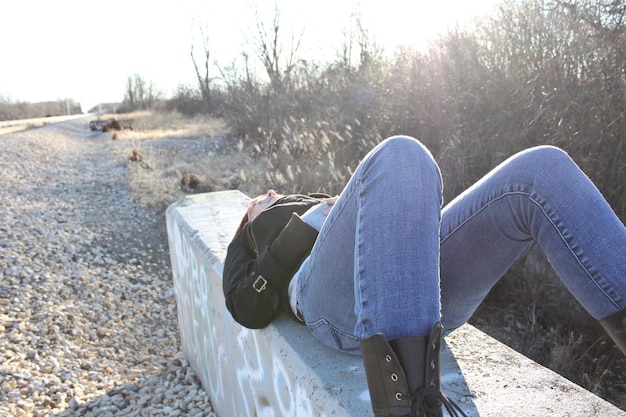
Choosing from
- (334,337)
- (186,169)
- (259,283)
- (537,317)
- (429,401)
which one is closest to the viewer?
(429,401)

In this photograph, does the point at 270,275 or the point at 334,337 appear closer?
the point at 334,337

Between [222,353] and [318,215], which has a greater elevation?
[318,215]

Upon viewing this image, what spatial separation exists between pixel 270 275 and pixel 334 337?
0.87 ft

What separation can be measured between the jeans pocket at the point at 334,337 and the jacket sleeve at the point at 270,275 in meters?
0.16

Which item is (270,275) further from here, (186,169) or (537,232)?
(186,169)

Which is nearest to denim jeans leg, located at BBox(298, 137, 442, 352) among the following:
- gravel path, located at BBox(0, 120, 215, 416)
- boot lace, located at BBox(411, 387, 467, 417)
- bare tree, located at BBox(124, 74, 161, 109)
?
boot lace, located at BBox(411, 387, 467, 417)

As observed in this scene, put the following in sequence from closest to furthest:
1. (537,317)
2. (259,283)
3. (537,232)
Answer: (537,232) → (259,283) → (537,317)

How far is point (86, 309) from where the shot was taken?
4125 mm

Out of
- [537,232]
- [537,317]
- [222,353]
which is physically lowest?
[537,317]

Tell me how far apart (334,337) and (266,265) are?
0.95 ft

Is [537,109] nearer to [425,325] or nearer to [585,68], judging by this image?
[585,68]

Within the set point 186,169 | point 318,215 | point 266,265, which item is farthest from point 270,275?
point 186,169

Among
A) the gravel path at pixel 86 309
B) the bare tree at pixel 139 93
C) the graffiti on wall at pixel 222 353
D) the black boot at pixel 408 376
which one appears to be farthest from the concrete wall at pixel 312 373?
the bare tree at pixel 139 93

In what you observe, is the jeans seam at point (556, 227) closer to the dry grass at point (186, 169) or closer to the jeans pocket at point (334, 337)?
the jeans pocket at point (334, 337)
